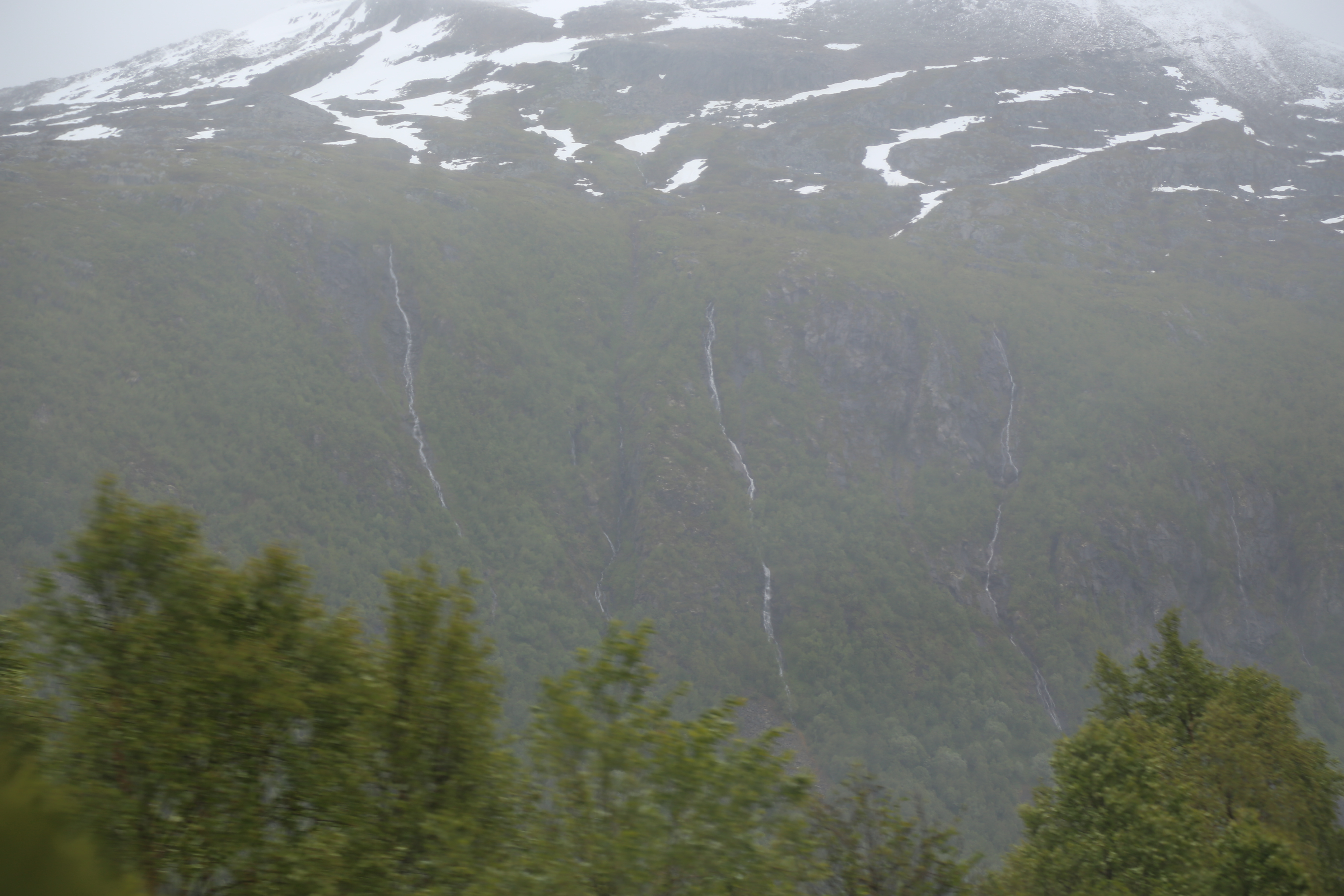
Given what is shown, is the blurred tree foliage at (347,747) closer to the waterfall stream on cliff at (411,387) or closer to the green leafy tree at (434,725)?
the green leafy tree at (434,725)

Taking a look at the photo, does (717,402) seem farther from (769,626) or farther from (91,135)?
(91,135)

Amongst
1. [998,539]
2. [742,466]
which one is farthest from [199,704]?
[998,539]

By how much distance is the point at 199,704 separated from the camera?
34.9 ft

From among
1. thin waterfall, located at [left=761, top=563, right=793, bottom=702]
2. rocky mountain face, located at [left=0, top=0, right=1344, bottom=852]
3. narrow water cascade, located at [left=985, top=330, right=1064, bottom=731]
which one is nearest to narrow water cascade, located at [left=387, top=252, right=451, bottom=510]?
rocky mountain face, located at [left=0, top=0, right=1344, bottom=852]

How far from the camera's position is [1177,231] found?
19938 centimetres

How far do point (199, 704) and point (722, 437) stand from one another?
13079 cm

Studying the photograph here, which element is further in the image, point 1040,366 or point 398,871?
point 1040,366

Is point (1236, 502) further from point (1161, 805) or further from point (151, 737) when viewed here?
point (151, 737)

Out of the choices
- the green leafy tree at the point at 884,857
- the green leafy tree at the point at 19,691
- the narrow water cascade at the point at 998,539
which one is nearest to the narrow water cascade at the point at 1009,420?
the narrow water cascade at the point at 998,539

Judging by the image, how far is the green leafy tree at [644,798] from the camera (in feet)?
34.5

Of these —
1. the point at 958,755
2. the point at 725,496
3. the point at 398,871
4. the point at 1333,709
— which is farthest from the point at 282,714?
the point at 1333,709

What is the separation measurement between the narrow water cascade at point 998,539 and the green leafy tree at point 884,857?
106703 mm

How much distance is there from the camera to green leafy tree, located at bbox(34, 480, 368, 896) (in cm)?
969

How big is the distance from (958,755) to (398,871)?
340 feet
